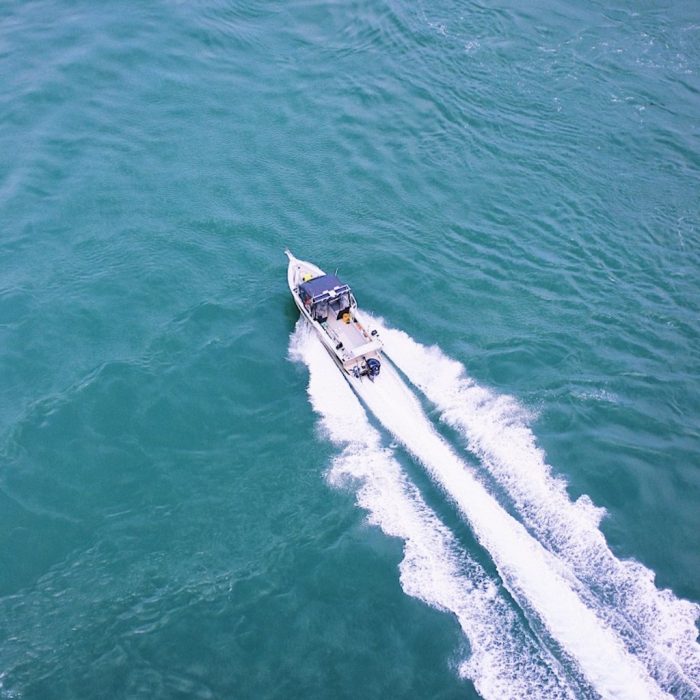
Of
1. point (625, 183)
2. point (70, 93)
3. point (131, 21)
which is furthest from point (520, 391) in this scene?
point (131, 21)

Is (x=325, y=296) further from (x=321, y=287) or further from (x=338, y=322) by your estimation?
(x=338, y=322)

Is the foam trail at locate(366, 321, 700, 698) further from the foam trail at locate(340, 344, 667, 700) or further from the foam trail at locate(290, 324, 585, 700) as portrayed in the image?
the foam trail at locate(290, 324, 585, 700)

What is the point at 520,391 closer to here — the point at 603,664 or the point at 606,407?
the point at 606,407

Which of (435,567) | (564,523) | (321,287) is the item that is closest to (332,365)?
(321,287)

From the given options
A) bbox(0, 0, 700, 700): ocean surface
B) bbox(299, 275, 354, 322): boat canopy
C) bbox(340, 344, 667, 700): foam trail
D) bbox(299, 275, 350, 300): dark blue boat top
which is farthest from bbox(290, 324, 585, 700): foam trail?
bbox(299, 275, 350, 300): dark blue boat top

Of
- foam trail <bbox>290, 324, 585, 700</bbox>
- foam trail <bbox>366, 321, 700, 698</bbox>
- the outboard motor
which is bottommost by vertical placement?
foam trail <bbox>290, 324, 585, 700</bbox>

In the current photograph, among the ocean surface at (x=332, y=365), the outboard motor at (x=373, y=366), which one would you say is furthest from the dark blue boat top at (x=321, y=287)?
the outboard motor at (x=373, y=366)
